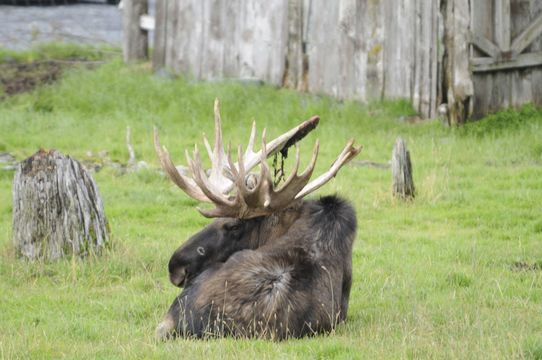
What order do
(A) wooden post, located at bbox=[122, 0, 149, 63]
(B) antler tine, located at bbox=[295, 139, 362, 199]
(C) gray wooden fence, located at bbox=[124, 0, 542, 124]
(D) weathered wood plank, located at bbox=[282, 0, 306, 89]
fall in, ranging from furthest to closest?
(A) wooden post, located at bbox=[122, 0, 149, 63] → (D) weathered wood plank, located at bbox=[282, 0, 306, 89] → (C) gray wooden fence, located at bbox=[124, 0, 542, 124] → (B) antler tine, located at bbox=[295, 139, 362, 199]

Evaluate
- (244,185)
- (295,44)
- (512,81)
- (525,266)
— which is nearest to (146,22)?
(295,44)

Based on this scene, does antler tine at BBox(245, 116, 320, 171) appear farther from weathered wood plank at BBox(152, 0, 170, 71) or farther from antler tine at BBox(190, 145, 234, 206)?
weathered wood plank at BBox(152, 0, 170, 71)

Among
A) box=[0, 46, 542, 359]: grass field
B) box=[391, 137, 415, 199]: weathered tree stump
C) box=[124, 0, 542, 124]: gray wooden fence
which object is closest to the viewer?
box=[0, 46, 542, 359]: grass field

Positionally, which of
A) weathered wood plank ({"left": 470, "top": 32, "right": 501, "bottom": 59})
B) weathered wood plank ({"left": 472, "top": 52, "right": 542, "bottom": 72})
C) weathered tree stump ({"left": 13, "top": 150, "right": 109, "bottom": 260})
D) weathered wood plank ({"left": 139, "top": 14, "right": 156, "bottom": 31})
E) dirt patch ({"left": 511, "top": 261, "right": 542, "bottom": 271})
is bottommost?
dirt patch ({"left": 511, "top": 261, "right": 542, "bottom": 271})

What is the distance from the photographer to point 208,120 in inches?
685

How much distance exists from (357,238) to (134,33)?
10.9 metres

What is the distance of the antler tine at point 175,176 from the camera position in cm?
743

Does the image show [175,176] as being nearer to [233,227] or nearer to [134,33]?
[233,227]

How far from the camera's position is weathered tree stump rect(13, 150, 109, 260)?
9570 millimetres

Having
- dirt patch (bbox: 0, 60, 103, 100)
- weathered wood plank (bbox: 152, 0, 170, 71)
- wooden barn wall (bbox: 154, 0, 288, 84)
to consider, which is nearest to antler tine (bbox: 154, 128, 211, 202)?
wooden barn wall (bbox: 154, 0, 288, 84)

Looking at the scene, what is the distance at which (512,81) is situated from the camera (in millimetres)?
15945

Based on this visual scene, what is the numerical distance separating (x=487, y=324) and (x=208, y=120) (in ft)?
35.3

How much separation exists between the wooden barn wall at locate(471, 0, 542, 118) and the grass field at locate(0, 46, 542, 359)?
0.37 meters

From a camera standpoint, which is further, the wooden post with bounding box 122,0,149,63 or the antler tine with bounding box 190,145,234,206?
the wooden post with bounding box 122,0,149,63
